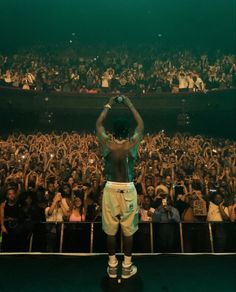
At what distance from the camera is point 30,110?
22.0ft

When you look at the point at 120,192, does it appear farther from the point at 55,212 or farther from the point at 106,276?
the point at 55,212


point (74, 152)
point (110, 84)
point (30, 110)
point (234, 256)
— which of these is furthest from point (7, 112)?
point (234, 256)

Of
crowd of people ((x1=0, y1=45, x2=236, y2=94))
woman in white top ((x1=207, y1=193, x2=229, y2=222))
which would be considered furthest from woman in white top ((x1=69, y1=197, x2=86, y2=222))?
crowd of people ((x1=0, y1=45, x2=236, y2=94))

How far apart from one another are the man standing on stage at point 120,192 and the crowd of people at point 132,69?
5.11 meters

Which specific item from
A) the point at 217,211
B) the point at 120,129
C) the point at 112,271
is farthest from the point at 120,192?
the point at 217,211

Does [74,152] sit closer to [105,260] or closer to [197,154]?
[197,154]

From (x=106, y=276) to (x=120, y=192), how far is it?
917 millimetres

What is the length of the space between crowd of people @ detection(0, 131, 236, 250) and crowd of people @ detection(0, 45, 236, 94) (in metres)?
1.69

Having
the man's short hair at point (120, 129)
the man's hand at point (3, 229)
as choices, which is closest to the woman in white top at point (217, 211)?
the man's short hair at point (120, 129)

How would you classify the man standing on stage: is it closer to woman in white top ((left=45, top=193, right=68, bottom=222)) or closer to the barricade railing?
the barricade railing

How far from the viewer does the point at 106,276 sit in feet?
9.11

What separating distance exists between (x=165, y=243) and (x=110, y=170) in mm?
1634

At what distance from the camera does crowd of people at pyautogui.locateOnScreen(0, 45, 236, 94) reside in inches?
299

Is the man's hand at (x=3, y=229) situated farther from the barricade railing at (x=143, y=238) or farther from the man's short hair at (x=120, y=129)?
the man's short hair at (x=120, y=129)
